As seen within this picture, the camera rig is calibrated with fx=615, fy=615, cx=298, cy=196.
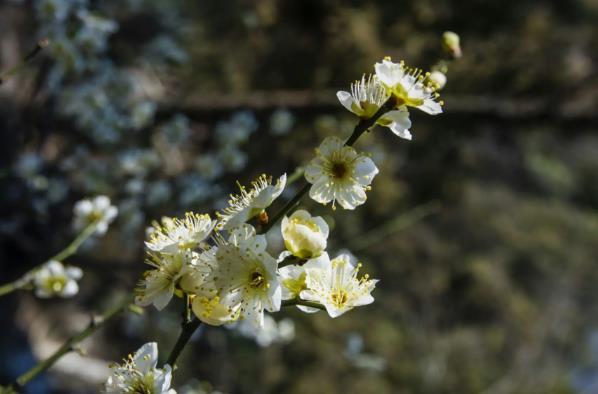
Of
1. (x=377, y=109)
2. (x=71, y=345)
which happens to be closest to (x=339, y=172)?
(x=377, y=109)

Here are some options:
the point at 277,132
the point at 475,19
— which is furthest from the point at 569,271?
the point at 277,132

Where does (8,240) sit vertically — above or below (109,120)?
below

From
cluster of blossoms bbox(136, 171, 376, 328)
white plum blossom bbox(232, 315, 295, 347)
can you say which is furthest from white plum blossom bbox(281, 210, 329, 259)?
white plum blossom bbox(232, 315, 295, 347)

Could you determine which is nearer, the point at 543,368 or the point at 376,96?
the point at 376,96

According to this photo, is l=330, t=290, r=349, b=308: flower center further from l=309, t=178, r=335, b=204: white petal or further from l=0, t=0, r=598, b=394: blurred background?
l=0, t=0, r=598, b=394: blurred background

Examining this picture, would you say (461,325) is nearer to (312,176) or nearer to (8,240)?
(8,240)

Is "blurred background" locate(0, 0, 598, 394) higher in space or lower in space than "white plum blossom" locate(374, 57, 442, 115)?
higher

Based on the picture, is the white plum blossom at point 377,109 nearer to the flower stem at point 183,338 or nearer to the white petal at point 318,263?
the white petal at point 318,263

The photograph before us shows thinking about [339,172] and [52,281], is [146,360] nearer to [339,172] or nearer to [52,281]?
[339,172]
